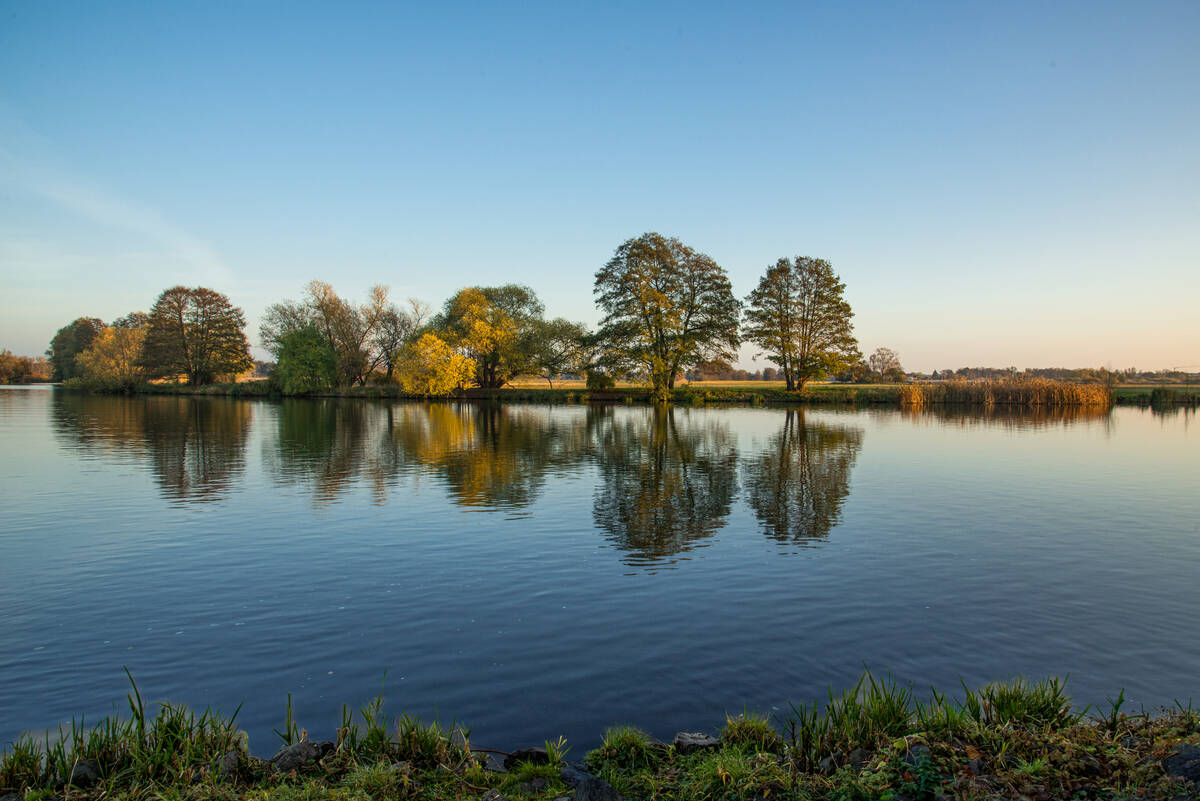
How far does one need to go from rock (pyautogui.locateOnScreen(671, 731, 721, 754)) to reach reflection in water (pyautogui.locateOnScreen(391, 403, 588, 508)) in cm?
1260

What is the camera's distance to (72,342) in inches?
5241

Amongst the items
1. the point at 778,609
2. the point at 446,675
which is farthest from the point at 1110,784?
the point at 446,675

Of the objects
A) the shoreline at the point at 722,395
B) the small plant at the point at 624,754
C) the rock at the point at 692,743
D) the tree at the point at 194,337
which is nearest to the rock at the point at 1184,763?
the rock at the point at 692,743

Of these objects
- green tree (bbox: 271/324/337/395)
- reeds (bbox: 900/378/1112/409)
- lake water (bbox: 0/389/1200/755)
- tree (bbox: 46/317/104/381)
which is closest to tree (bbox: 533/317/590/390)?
green tree (bbox: 271/324/337/395)

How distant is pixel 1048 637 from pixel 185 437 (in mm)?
40094

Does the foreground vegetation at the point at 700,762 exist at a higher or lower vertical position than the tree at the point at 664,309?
lower

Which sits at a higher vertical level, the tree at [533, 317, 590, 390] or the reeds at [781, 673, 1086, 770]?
the tree at [533, 317, 590, 390]

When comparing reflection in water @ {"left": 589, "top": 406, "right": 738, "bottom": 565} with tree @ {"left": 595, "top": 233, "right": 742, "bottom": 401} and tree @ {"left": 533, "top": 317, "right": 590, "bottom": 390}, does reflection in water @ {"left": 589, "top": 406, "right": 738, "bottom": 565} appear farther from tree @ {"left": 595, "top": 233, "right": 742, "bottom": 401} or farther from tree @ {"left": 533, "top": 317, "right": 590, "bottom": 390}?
tree @ {"left": 533, "top": 317, "right": 590, "bottom": 390}

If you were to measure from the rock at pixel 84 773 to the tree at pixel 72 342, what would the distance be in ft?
520

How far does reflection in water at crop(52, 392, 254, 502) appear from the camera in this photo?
70.9ft

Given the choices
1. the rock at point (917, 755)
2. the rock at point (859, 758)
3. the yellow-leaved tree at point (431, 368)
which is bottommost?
the rock at point (859, 758)

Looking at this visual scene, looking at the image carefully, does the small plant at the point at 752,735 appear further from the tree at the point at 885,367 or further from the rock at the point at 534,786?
the tree at the point at 885,367

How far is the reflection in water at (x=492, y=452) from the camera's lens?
2066 centimetres

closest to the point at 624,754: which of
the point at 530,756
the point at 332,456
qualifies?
the point at 530,756
